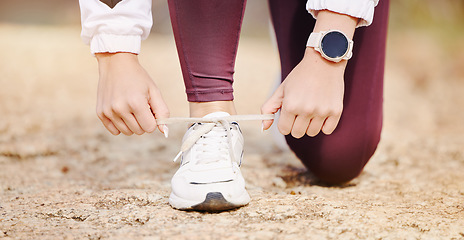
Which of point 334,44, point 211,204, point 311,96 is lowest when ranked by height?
point 211,204

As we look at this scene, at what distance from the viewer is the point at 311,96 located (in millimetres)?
852

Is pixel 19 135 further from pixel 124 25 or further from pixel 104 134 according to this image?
pixel 124 25

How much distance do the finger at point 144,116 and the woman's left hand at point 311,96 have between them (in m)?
0.24

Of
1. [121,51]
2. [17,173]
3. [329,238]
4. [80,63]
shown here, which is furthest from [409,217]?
[80,63]

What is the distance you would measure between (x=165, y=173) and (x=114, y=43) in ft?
1.82

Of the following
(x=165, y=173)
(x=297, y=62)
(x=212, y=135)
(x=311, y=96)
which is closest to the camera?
(x=311, y=96)

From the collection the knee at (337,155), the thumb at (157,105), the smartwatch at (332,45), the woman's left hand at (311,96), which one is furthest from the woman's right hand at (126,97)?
the knee at (337,155)

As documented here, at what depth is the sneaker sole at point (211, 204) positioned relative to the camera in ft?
2.78

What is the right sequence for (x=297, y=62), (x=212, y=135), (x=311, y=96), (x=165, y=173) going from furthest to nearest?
(x=165, y=173) → (x=297, y=62) → (x=212, y=135) → (x=311, y=96)

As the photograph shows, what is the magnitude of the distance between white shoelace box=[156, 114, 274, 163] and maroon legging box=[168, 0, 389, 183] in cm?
6

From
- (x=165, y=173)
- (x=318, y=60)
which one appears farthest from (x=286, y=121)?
(x=165, y=173)

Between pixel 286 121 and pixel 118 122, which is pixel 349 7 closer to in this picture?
pixel 286 121

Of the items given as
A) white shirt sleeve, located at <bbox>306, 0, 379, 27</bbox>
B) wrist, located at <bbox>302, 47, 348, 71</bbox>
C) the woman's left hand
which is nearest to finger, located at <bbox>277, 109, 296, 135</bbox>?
the woman's left hand

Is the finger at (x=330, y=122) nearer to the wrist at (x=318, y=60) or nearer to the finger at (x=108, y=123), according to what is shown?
the wrist at (x=318, y=60)
